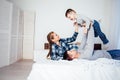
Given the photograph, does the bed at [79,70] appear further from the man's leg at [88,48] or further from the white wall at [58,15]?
the white wall at [58,15]

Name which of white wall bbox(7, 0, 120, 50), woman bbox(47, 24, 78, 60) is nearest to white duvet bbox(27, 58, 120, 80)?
woman bbox(47, 24, 78, 60)

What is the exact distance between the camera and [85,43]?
2.11 metres

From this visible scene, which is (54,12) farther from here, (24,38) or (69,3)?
(24,38)

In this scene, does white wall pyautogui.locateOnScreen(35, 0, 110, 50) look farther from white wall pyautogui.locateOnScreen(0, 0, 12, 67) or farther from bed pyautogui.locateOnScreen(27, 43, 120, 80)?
bed pyautogui.locateOnScreen(27, 43, 120, 80)

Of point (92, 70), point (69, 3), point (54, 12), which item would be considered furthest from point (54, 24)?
point (92, 70)

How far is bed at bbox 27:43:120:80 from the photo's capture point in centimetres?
183

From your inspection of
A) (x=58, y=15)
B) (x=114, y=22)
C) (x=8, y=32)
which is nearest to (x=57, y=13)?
(x=58, y=15)

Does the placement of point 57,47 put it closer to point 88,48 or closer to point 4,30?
point 88,48

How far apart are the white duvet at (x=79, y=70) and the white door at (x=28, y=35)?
8.94 feet

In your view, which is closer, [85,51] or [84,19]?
[85,51]

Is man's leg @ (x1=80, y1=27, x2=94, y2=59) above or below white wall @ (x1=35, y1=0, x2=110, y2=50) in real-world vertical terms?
below

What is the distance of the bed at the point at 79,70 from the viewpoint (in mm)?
1827

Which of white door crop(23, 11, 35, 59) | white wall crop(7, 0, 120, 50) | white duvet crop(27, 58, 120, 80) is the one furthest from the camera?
white door crop(23, 11, 35, 59)

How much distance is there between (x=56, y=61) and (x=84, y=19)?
734mm
